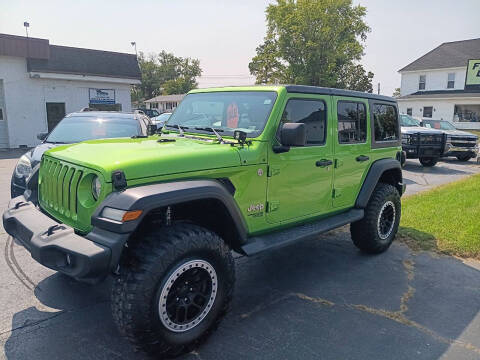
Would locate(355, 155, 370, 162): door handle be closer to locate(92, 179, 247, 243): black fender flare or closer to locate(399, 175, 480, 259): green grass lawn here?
locate(399, 175, 480, 259): green grass lawn

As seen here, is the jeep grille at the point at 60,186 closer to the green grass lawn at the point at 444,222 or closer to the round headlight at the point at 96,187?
the round headlight at the point at 96,187

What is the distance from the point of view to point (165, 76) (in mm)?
76375

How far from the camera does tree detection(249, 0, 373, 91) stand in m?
36.3

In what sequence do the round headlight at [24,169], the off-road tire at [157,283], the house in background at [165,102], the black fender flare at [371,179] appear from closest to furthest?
the off-road tire at [157,283]
the black fender flare at [371,179]
the round headlight at [24,169]
the house in background at [165,102]

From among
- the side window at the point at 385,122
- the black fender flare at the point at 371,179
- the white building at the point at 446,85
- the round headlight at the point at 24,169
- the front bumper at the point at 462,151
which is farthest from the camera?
the white building at the point at 446,85

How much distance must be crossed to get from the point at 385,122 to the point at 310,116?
1742 mm

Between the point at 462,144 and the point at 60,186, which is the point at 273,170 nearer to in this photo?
the point at 60,186

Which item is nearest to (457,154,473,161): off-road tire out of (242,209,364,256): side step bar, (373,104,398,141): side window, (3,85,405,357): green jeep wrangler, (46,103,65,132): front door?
(373,104,398,141): side window

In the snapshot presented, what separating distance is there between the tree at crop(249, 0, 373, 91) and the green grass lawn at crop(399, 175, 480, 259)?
97.2 feet

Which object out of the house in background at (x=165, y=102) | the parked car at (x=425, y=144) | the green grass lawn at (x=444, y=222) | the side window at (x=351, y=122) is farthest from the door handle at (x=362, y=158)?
the house in background at (x=165, y=102)

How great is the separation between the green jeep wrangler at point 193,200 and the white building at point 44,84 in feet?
54.5

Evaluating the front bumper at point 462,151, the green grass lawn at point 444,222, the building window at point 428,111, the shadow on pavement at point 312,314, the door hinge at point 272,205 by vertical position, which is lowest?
the shadow on pavement at point 312,314

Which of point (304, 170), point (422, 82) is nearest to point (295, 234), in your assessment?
point (304, 170)

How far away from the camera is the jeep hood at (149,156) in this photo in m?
2.80
